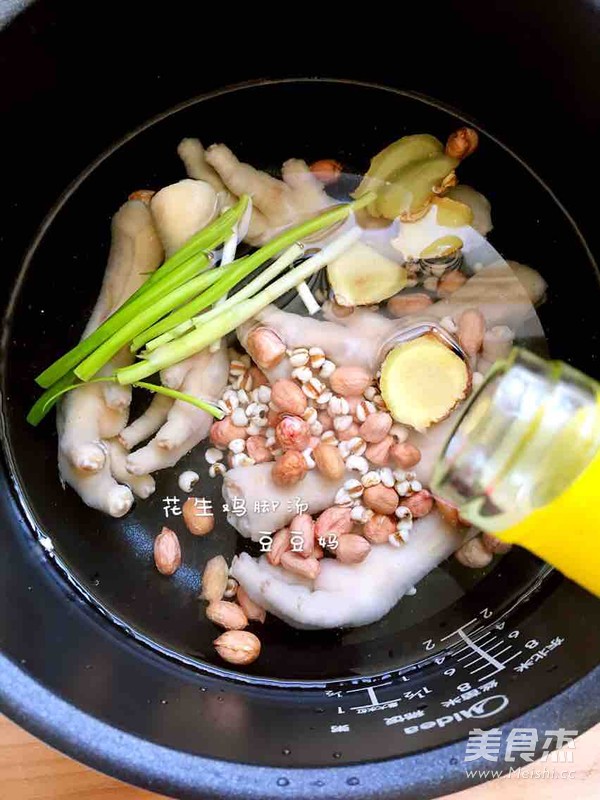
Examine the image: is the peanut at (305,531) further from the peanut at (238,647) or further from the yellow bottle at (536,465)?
the yellow bottle at (536,465)

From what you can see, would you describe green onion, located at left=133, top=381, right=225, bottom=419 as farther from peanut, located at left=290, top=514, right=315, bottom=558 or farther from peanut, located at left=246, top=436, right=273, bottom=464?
peanut, located at left=290, top=514, right=315, bottom=558

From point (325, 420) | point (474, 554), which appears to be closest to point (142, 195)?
point (325, 420)

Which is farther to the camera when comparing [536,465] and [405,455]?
[405,455]

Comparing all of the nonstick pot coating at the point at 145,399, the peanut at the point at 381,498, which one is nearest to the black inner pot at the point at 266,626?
the nonstick pot coating at the point at 145,399

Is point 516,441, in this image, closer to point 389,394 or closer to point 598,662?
point 598,662

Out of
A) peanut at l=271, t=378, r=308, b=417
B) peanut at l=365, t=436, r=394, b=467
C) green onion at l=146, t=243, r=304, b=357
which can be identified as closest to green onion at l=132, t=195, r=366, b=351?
green onion at l=146, t=243, r=304, b=357

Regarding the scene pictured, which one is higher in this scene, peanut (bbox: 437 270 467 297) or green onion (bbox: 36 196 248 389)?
green onion (bbox: 36 196 248 389)

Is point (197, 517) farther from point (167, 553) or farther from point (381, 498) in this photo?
point (381, 498)
